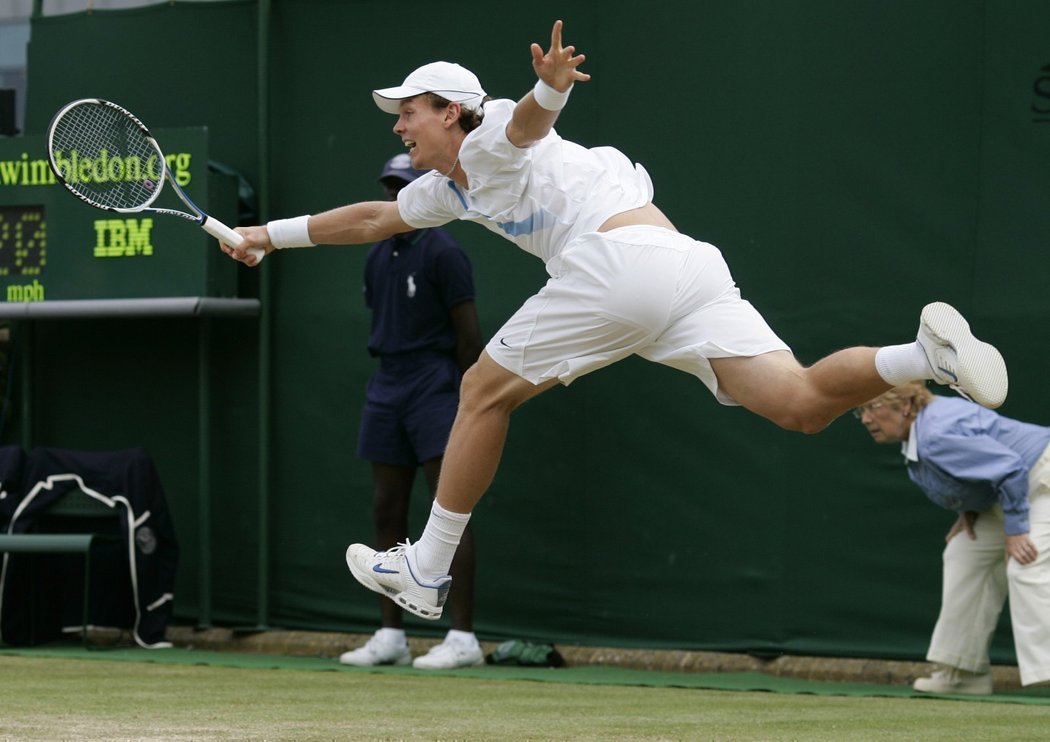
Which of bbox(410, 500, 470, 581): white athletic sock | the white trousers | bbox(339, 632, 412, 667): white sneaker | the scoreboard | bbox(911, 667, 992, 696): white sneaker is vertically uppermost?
the scoreboard

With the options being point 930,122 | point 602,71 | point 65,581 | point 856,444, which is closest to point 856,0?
point 930,122

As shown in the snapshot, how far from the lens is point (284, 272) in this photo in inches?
320

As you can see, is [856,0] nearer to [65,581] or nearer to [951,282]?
[951,282]

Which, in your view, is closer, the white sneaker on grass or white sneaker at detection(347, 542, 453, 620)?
white sneaker at detection(347, 542, 453, 620)

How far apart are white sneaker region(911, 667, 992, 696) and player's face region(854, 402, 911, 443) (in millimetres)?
908

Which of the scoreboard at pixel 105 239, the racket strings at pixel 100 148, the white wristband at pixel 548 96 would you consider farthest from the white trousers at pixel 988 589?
the scoreboard at pixel 105 239

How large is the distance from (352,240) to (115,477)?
3140 millimetres

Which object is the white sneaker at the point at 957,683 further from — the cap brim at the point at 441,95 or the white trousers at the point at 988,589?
the cap brim at the point at 441,95

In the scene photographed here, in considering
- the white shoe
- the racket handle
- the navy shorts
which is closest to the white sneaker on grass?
the white shoe

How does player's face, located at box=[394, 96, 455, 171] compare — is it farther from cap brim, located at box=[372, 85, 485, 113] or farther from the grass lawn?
the grass lawn

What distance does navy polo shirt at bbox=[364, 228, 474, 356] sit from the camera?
7.15 metres

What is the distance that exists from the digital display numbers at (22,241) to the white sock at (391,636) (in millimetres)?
→ 2431

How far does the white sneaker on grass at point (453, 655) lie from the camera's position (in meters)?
7.06

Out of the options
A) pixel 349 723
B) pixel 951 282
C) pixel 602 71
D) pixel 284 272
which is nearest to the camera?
pixel 349 723
